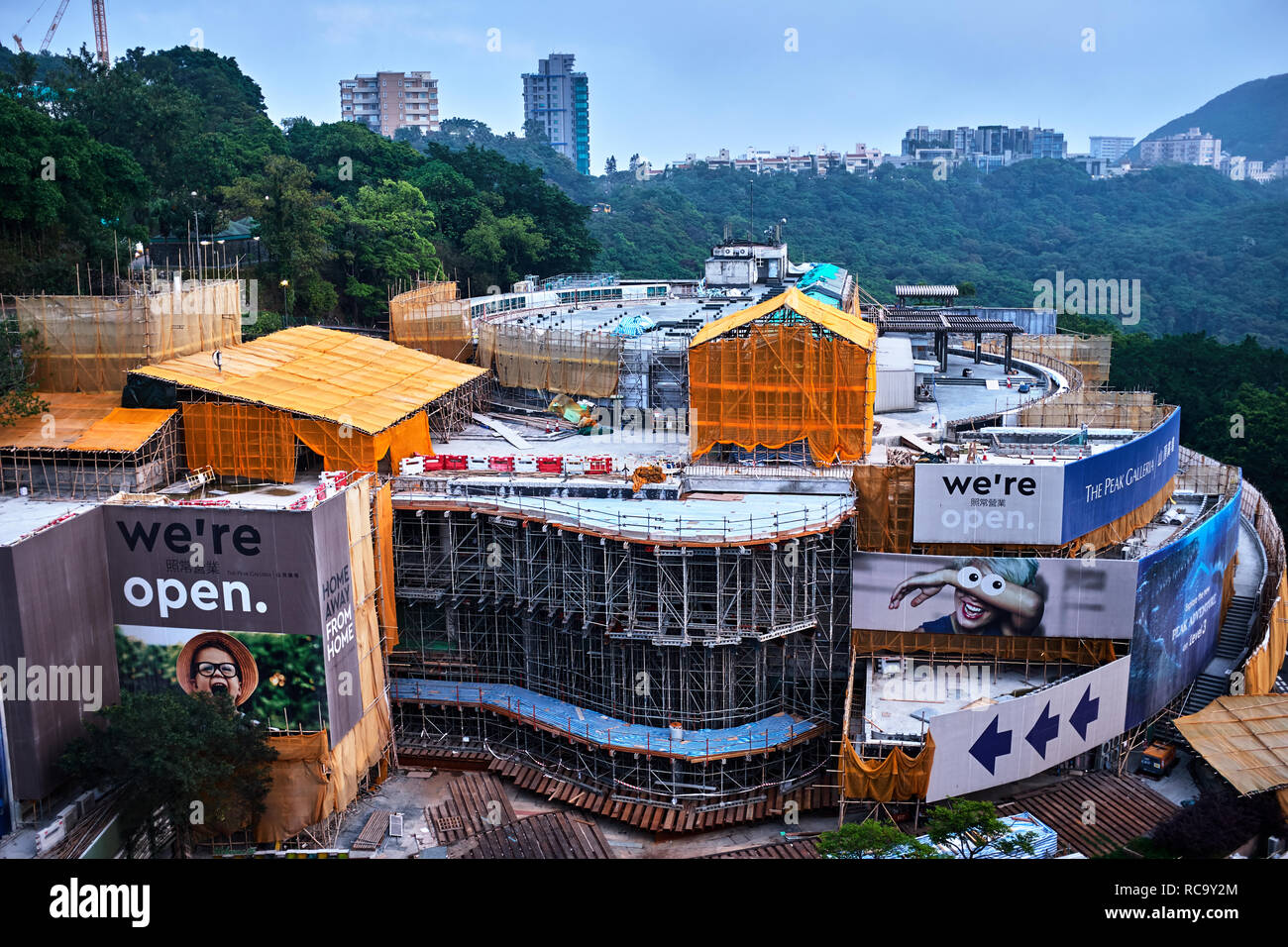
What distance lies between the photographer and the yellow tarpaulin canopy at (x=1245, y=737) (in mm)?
35875

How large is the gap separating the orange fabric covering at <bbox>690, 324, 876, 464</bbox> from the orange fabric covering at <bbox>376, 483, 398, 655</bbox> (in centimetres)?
1174

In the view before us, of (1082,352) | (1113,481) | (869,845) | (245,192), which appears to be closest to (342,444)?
(869,845)

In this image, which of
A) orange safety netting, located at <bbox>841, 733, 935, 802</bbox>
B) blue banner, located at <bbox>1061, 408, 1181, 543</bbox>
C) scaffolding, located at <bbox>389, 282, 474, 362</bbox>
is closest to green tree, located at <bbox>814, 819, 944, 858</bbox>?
orange safety netting, located at <bbox>841, 733, 935, 802</bbox>

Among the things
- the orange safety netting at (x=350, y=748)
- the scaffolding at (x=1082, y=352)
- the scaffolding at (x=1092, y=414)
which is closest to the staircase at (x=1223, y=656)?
the scaffolding at (x=1092, y=414)

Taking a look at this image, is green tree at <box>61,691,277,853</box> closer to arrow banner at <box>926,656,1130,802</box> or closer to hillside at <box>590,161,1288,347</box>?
arrow banner at <box>926,656,1130,802</box>

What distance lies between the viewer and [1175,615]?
41.7 metres

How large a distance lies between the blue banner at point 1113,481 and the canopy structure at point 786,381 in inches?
315

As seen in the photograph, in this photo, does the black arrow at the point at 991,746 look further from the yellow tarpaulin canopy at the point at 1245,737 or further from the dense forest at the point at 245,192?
the dense forest at the point at 245,192

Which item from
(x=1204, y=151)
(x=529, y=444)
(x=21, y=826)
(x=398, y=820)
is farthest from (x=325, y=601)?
(x=1204, y=151)

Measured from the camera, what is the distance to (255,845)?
36250 mm

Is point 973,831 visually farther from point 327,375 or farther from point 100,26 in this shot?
point 100,26

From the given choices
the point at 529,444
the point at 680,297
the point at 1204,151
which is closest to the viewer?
the point at 529,444
